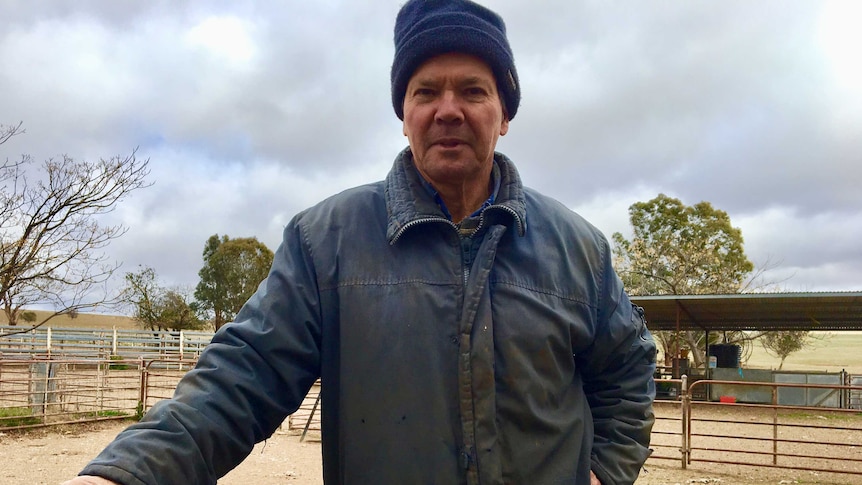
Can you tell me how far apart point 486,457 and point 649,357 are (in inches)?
25.3

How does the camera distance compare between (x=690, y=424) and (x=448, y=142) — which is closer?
(x=448, y=142)

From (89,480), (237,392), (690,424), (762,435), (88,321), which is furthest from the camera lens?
(88,321)

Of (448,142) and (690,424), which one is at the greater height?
(448,142)

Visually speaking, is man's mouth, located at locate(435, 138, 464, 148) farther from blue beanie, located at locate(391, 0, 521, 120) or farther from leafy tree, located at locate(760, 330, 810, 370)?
leafy tree, located at locate(760, 330, 810, 370)

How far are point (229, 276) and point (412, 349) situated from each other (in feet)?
113

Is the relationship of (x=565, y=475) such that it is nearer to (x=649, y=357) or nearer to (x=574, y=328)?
(x=574, y=328)

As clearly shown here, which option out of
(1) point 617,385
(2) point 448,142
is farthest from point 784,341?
(2) point 448,142

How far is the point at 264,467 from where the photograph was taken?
7844 millimetres

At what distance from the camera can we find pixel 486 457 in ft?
4.50

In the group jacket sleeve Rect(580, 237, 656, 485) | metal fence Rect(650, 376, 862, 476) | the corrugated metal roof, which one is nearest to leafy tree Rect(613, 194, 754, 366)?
the corrugated metal roof

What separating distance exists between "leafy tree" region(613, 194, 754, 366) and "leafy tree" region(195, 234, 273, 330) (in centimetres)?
1767

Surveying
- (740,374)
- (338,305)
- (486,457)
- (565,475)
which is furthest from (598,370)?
(740,374)

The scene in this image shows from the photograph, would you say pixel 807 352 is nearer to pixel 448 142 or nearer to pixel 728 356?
pixel 728 356

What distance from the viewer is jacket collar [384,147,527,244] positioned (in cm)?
150
